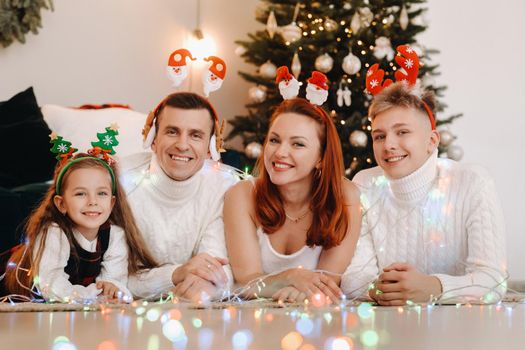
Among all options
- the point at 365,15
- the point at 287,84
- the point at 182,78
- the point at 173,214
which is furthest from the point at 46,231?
the point at 365,15

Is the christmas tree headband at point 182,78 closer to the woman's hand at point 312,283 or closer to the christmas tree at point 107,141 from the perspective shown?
the christmas tree at point 107,141

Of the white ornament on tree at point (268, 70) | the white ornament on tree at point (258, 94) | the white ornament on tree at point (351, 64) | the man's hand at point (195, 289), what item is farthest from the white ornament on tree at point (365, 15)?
the man's hand at point (195, 289)

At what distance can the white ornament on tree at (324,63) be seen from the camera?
3.43 meters

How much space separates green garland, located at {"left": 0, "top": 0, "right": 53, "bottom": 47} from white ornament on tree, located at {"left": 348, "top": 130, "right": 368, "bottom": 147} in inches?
76.7

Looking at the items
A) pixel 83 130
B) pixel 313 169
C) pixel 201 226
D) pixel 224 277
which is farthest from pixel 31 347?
pixel 83 130

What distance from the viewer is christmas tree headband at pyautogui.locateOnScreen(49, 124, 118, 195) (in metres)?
2.00

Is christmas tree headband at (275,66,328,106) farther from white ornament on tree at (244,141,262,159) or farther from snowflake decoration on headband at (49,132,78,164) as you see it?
white ornament on tree at (244,141,262,159)

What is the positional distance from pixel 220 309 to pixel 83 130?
172 centimetres

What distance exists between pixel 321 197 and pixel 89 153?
30.3 inches

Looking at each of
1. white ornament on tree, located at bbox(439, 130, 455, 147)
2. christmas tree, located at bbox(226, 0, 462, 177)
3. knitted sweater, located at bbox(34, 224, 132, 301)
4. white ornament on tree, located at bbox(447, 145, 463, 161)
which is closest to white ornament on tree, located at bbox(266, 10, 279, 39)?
christmas tree, located at bbox(226, 0, 462, 177)

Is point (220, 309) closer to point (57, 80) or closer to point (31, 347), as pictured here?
point (31, 347)

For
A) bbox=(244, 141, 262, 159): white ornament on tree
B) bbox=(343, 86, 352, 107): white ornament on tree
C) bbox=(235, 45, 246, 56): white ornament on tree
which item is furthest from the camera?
bbox=(235, 45, 246, 56): white ornament on tree

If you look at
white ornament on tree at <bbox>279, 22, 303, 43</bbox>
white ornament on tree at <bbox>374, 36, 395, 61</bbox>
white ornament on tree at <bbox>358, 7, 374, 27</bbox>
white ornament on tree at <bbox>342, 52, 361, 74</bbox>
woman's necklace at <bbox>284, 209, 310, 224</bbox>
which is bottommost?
woman's necklace at <bbox>284, 209, 310, 224</bbox>

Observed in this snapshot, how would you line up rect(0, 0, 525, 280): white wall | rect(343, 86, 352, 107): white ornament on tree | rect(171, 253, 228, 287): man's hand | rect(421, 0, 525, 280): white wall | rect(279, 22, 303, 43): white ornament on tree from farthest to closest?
rect(421, 0, 525, 280): white wall
rect(0, 0, 525, 280): white wall
rect(279, 22, 303, 43): white ornament on tree
rect(343, 86, 352, 107): white ornament on tree
rect(171, 253, 228, 287): man's hand
